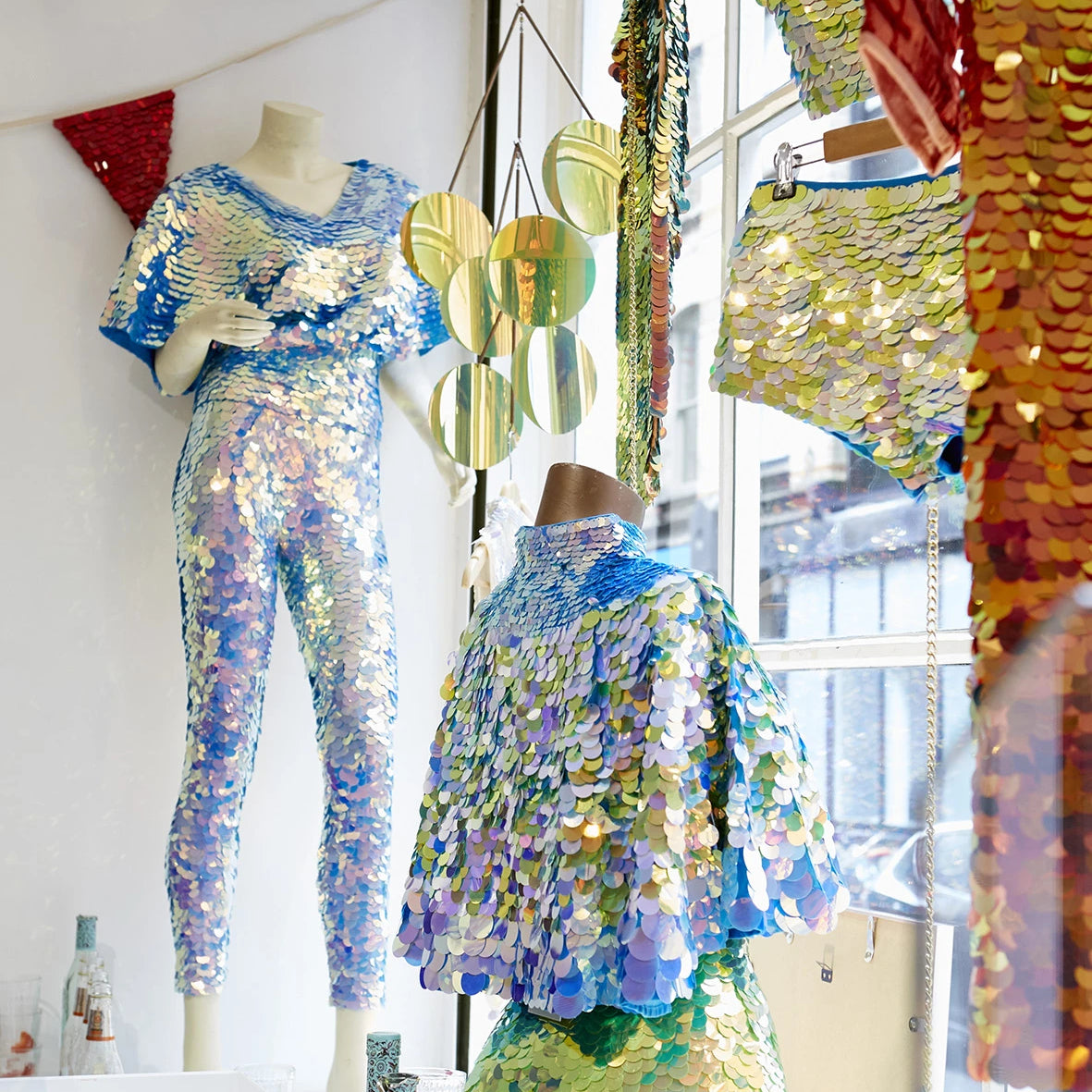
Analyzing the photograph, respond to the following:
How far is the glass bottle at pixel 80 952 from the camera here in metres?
1.64

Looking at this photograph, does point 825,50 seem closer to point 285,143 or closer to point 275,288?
point 275,288

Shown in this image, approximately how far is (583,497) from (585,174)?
447mm

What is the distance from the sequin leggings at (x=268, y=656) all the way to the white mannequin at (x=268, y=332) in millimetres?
49

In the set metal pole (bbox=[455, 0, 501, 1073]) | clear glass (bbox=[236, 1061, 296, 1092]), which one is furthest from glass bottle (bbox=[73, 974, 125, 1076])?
metal pole (bbox=[455, 0, 501, 1073])

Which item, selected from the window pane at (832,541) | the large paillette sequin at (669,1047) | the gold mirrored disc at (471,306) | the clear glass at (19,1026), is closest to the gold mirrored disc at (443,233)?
the gold mirrored disc at (471,306)

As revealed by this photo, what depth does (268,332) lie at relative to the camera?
171 cm

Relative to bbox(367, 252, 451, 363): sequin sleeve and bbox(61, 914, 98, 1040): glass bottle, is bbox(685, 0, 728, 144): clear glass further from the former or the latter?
bbox(61, 914, 98, 1040): glass bottle

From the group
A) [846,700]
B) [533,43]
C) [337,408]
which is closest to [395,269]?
[337,408]

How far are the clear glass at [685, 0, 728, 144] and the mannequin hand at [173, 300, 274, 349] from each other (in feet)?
2.20

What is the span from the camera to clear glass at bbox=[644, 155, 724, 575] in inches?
68.8

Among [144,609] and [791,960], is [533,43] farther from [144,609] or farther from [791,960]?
[791,960]


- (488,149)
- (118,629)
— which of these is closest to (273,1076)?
(118,629)

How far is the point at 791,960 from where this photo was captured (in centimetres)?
115

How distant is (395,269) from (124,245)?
50 centimetres
